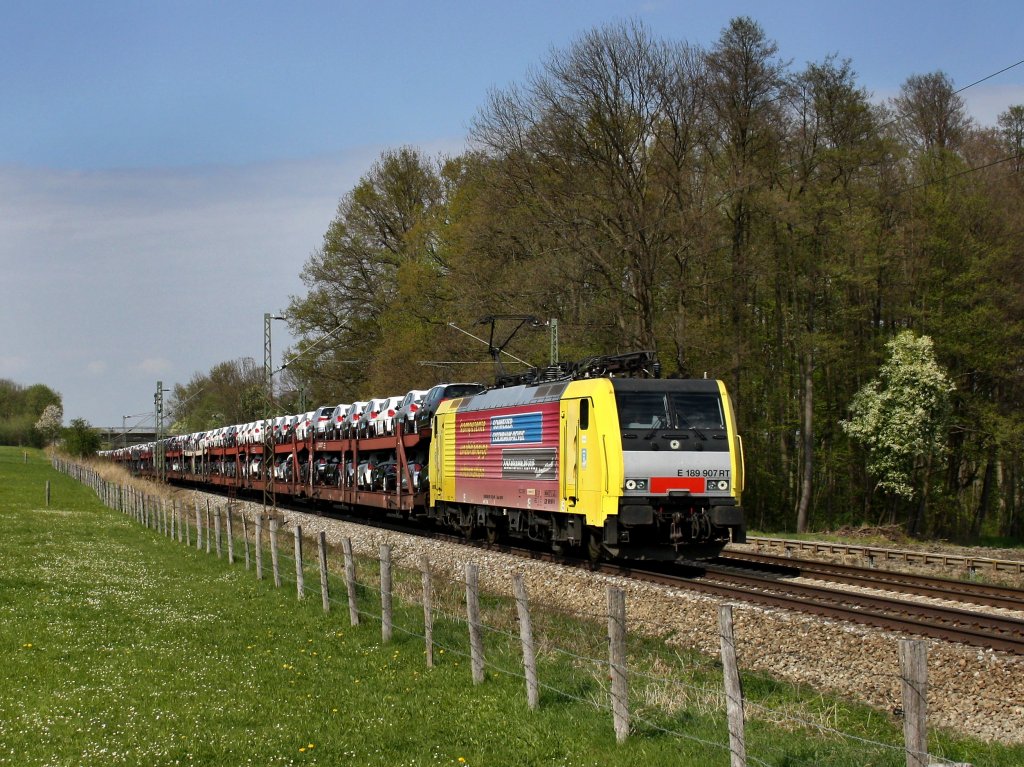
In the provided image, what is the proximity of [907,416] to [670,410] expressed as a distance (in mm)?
23277

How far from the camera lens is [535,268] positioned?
39.1 m

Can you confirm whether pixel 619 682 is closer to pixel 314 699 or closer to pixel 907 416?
pixel 314 699

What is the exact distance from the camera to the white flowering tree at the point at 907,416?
39531mm

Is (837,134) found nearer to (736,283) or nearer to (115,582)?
(736,283)

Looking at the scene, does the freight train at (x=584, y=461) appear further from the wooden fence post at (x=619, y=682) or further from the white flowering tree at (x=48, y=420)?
the white flowering tree at (x=48, y=420)

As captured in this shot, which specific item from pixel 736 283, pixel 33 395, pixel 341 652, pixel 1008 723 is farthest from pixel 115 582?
pixel 33 395

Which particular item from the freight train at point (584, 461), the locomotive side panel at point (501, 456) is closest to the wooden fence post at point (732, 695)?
the freight train at point (584, 461)

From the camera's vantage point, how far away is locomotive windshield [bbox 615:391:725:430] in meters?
18.9

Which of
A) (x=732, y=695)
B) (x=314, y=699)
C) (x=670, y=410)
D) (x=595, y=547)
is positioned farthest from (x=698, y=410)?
(x=732, y=695)

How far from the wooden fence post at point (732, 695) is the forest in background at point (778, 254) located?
2916 centimetres

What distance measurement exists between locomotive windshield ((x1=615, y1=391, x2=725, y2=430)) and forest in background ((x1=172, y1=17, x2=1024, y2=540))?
17.4 metres

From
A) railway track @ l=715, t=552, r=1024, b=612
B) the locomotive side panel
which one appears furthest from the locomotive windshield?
railway track @ l=715, t=552, r=1024, b=612

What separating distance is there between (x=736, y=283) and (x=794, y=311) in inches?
103

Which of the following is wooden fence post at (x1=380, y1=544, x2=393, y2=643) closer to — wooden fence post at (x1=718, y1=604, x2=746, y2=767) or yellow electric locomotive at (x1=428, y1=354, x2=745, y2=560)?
wooden fence post at (x1=718, y1=604, x2=746, y2=767)
